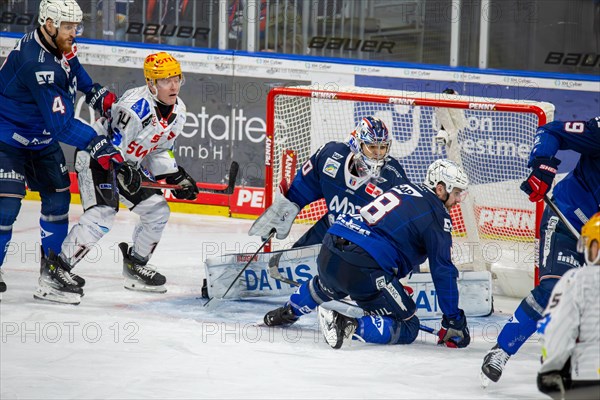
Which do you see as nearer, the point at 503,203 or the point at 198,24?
the point at 503,203

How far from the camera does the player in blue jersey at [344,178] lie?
5.68 meters

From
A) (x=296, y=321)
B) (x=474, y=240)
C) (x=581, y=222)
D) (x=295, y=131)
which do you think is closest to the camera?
(x=581, y=222)

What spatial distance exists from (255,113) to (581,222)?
4.29 m

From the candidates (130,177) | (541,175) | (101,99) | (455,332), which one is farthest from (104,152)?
(541,175)

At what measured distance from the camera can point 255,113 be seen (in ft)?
28.6

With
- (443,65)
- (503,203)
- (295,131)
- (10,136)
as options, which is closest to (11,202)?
(10,136)

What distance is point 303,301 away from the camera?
5539mm

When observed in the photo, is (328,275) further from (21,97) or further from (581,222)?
(21,97)

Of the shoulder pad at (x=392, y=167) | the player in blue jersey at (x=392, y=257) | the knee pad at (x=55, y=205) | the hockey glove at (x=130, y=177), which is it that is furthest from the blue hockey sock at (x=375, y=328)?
the knee pad at (x=55, y=205)

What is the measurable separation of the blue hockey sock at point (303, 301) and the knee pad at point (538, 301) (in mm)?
1201

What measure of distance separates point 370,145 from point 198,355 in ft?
4.48

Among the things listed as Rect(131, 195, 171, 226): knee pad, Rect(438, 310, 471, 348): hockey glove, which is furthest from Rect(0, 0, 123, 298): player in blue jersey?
Rect(438, 310, 471, 348): hockey glove

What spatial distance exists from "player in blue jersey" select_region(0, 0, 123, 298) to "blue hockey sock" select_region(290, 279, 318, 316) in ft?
3.93

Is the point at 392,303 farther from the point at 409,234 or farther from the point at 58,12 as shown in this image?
the point at 58,12
